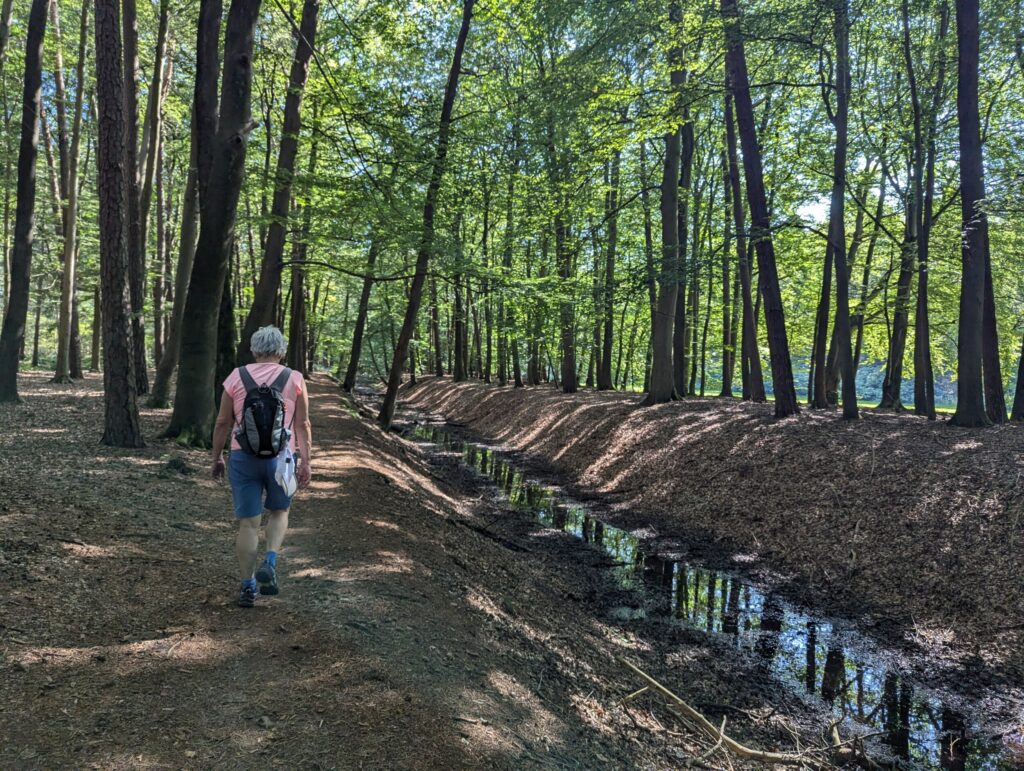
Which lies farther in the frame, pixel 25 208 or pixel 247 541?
pixel 25 208

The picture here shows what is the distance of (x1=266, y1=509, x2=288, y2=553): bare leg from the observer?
3.83 metres

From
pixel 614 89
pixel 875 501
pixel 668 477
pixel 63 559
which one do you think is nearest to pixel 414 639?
pixel 63 559

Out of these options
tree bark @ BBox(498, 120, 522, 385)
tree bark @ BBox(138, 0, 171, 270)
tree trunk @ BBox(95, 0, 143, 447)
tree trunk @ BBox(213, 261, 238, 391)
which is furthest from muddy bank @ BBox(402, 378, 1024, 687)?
tree bark @ BBox(138, 0, 171, 270)

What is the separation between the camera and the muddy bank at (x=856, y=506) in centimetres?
607

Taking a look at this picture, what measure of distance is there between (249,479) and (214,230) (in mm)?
6303

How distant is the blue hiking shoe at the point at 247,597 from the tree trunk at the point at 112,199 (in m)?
5.00

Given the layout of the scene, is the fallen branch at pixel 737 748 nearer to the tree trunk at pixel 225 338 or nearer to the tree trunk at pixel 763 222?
the tree trunk at pixel 763 222

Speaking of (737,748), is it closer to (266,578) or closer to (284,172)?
(266,578)

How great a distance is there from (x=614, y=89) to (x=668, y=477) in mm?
8394

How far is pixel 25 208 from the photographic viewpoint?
→ 35.4ft

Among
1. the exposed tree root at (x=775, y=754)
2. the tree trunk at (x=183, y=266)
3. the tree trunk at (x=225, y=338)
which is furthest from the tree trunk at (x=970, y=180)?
the tree trunk at (x=183, y=266)

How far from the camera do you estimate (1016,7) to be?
10.1 metres

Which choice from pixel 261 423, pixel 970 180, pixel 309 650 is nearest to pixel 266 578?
pixel 309 650

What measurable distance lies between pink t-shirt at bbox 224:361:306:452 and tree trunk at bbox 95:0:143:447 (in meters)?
5.06
